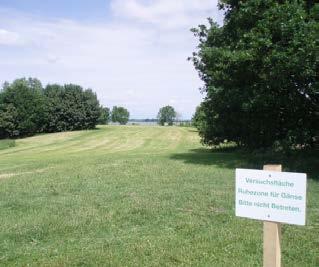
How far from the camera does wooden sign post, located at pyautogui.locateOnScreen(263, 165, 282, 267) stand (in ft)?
16.5

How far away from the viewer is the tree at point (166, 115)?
14202cm

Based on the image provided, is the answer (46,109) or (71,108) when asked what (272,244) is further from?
(46,109)

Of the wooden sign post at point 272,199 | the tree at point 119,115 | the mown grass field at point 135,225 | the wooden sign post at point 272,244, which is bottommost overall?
the mown grass field at point 135,225

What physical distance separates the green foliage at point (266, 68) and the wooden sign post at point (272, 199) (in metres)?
12.3

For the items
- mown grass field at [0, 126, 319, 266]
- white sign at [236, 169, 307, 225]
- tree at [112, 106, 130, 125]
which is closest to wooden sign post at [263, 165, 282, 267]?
white sign at [236, 169, 307, 225]

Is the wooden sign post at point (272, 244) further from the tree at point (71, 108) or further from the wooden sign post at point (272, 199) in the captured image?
the tree at point (71, 108)

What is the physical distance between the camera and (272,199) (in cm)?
486

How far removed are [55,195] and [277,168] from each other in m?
8.92

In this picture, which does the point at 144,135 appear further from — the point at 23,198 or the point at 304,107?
the point at 23,198

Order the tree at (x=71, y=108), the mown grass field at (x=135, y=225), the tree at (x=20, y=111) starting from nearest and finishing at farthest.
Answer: the mown grass field at (x=135, y=225) → the tree at (x=20, y=111) → the tree at (x=71, y=108)

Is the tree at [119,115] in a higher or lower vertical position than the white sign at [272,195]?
higher

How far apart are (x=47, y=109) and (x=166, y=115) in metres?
62.9

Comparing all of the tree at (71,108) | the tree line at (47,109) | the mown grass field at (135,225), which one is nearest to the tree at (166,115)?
the tree line at (47,109)

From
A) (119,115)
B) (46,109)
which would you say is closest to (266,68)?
(46,109)
